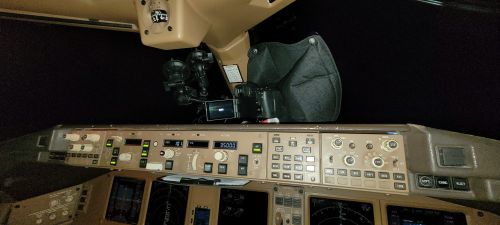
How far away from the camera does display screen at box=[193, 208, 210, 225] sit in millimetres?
1465

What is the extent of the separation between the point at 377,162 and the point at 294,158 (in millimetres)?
290

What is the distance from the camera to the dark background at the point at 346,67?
1.34m

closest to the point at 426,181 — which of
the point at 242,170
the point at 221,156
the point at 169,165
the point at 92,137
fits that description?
the point at 242,170

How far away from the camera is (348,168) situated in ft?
2.96

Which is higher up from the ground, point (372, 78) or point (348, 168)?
point (372, 78)

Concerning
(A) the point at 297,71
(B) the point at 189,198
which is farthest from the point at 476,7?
(B) the point at 189,198

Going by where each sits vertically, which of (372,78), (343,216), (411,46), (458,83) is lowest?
(343,216)

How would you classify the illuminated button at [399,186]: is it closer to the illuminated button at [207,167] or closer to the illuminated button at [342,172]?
the illuminated button at [342,172]

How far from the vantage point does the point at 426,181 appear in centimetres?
81

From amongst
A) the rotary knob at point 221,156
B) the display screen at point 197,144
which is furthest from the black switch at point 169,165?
the rotary knob at point 221,156

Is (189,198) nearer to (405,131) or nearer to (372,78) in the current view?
(405,131)

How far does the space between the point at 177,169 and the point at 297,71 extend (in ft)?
2.79

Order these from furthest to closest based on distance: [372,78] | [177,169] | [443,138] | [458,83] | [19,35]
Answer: [372,78] → [458,83] → [19,35] → [177,169] → [443,138]

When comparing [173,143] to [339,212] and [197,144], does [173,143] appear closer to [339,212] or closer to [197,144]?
[197,144]
